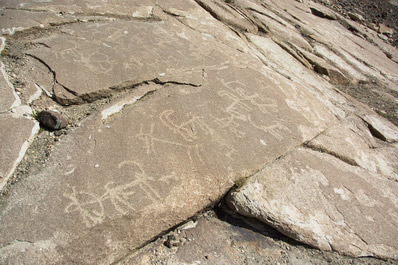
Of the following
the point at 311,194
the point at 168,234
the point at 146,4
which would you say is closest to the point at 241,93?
the point at 311,194

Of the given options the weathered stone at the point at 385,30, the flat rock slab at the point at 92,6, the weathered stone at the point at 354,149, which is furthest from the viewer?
the weathered stone at the point at 385,30

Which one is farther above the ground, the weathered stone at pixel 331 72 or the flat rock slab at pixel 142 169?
the weathered stone at pixel 331 72

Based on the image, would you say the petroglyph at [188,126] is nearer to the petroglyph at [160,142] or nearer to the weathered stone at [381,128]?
the petroglyph at [160,142]

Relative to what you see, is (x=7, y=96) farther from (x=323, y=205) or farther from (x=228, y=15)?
(x=228, y=15)

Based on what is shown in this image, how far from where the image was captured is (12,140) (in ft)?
5.86

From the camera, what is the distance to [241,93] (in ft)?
8.57

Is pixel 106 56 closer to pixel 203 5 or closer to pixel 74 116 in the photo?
pixel 74 116

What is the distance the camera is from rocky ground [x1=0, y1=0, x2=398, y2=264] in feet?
5.16

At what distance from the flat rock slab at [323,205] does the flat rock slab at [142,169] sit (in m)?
0.13

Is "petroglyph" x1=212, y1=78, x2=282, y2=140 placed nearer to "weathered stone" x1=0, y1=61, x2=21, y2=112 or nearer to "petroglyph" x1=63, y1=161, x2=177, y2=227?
"petroglyph" x1=63, y1=161, x2=177, y2=227

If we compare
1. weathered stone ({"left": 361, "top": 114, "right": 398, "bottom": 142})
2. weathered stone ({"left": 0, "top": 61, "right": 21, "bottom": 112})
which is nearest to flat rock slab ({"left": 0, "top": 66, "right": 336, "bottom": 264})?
weathered stone ({"left": 0, "top": 61, "right": 21, "bottom": 112})

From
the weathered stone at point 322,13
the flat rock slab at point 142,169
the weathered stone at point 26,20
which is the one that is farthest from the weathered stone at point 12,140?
the weathered stone at point 322,13

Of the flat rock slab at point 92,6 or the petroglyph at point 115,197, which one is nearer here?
the petroglyph at point 115,197

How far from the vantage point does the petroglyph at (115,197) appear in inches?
60.8
